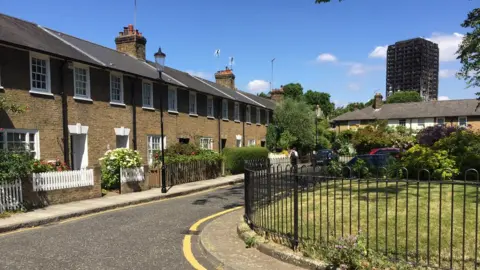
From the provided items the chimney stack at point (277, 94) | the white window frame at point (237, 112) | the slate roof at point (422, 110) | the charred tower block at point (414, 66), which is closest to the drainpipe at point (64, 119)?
the white window frame at point (237, 112)

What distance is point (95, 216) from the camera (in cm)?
1063

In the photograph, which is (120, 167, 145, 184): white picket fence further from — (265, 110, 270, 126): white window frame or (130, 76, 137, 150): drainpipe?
(265, 110, 270, 126): white window frame

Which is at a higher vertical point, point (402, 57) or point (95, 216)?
point (402, 57)

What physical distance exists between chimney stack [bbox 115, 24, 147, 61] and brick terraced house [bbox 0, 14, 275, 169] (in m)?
0.06

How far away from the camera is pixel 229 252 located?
6.45m

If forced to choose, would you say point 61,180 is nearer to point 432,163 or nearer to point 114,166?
point 114,166

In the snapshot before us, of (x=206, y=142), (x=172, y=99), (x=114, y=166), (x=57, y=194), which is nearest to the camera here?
(x=57, y=194)

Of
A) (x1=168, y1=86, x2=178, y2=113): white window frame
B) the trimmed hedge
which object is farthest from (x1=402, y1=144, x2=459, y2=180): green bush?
(x1=168, y1=86, x2=178, y2=113): white window frame

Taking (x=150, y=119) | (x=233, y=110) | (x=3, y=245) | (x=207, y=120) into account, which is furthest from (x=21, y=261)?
(x=233, y=110)

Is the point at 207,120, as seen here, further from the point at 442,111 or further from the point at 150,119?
the point at 442,111

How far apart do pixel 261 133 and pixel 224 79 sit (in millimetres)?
6842

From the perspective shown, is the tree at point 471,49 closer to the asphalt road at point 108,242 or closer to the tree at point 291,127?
the asphalt road at point 108,242

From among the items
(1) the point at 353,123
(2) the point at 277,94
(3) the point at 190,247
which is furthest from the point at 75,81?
(1) the point at 353,123

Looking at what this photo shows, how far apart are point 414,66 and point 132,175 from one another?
109m
